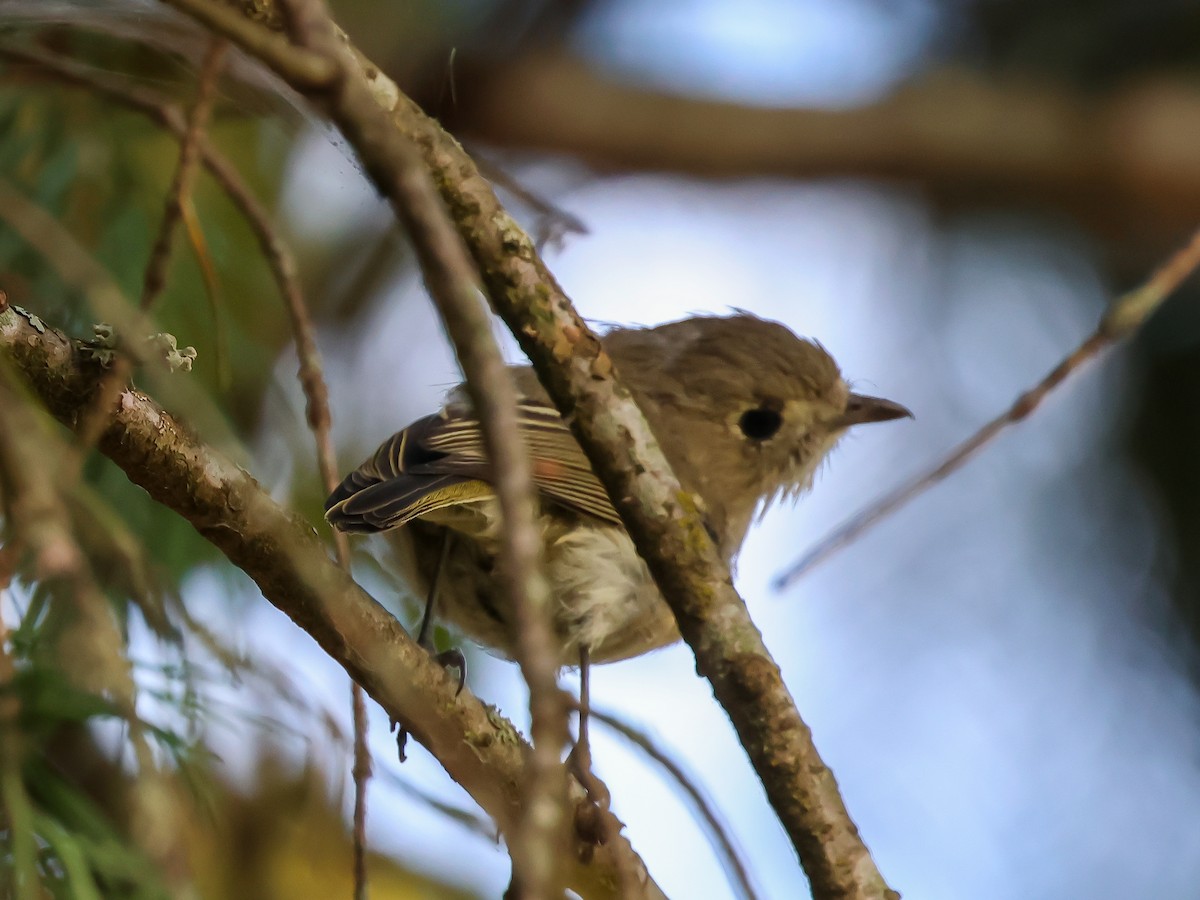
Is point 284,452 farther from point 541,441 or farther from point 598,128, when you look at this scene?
point 598,128

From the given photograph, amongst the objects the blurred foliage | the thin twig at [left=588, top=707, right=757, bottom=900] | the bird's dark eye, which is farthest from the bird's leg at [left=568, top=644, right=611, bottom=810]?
the blurred foliage

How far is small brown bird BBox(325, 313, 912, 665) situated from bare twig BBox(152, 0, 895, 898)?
256 millimetres

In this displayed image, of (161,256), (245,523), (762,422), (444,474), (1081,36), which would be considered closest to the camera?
(161,256)

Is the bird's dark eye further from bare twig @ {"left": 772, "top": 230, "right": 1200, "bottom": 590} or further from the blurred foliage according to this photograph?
the blurred foliage

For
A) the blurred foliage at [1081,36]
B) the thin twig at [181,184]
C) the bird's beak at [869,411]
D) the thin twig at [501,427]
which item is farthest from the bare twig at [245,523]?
the blurred foliage at [1081,36]

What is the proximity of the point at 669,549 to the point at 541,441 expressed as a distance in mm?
873

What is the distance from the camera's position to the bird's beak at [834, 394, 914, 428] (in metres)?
3.55

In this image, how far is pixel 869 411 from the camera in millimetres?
3590

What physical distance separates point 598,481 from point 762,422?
993 mm

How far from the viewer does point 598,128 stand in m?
4.53

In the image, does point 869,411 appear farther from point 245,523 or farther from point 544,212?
point 245,523

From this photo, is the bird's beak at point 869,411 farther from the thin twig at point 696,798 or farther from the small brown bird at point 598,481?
the thin twig at point 696,798

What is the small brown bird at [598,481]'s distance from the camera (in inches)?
96.9

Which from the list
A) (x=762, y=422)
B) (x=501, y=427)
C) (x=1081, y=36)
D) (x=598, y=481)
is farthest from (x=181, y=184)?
(x=1081, y=36)
